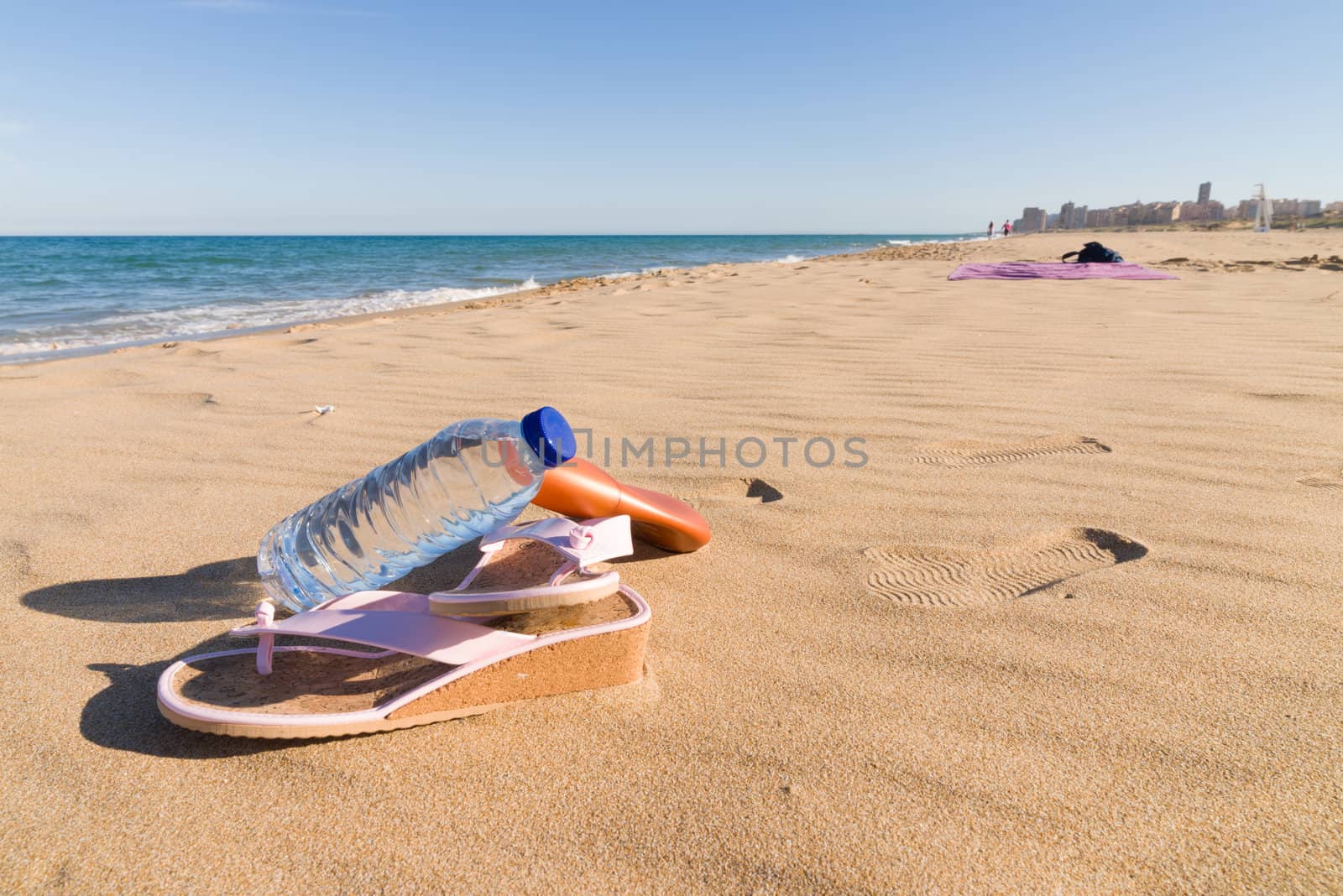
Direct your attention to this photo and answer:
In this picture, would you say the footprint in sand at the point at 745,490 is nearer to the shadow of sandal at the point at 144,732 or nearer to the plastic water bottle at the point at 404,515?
→ the plastic water bottle at the point at 404,515

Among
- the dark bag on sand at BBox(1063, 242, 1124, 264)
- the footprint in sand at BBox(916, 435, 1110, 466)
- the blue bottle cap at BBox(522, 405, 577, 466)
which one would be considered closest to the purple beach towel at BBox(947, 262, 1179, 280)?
the dark bag on sand at BBox(1063, 242, 1124, 264)

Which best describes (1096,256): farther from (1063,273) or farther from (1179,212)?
(1179,212)

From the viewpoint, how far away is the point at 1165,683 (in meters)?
1.33

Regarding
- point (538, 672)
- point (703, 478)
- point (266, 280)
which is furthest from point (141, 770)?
point (266, 280)

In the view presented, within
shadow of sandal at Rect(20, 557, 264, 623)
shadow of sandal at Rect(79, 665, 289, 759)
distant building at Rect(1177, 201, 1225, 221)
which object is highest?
distant building at Rect(1177, 201, 1225, 221)

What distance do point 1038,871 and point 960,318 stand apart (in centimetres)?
481

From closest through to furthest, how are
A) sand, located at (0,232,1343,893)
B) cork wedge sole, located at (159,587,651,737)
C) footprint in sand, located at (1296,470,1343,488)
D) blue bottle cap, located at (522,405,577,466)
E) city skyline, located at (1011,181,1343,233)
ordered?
sand, located at (0,232,1343,893)
cork wedge sole, located at (159,587,651,737)
blue bottle cap, located at (522,405,577,466)
footprint in sand, located at (1296,470,1343,488)
city skyline, located at (1011,181,1343,233)

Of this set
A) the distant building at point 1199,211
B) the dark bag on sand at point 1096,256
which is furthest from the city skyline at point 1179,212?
the dark bag on sand at point 1096,256

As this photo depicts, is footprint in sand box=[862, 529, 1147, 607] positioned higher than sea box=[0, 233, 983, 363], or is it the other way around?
sea box=[0, 233, 983, 363]

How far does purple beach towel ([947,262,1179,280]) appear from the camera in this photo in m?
7.68

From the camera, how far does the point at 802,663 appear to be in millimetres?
1462

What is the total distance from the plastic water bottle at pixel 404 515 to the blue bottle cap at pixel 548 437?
0.07 metres

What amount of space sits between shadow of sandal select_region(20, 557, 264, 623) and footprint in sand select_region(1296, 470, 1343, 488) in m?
2.80

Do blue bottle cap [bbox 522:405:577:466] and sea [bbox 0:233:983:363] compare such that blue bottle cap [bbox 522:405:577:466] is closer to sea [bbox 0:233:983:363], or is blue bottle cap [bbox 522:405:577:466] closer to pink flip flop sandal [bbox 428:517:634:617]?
pink flip flop sandal [bbox 428:517:634:617]
